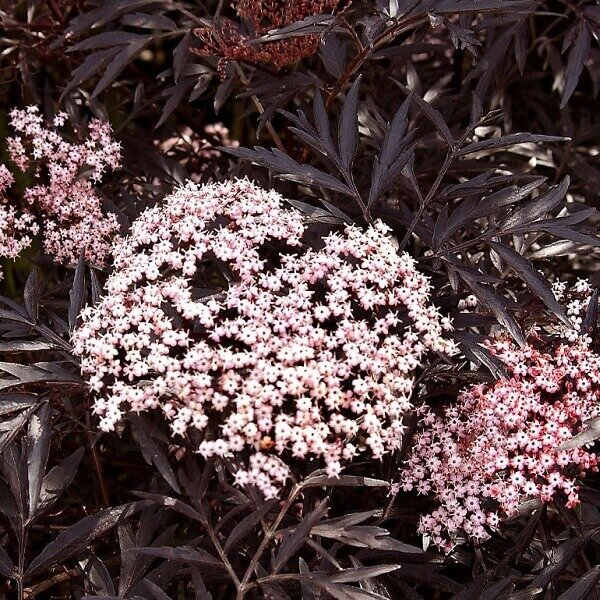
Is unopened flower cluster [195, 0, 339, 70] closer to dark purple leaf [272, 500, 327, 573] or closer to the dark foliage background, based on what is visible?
the dark foliage background

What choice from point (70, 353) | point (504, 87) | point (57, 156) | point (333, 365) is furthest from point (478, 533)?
point (504, 87)

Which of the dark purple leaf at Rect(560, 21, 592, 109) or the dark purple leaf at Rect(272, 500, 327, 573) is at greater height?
the dark purple leaf at Rect(560, 21, 592, 109)

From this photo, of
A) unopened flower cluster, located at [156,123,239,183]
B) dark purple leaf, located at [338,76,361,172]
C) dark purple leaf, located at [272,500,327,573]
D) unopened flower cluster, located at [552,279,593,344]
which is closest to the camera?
dark purple leaf, located at [272,500,327,573]

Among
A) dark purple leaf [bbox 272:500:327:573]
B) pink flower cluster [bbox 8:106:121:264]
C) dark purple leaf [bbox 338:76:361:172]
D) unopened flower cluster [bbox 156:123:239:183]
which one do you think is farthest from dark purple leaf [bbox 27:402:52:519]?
unopened flower cluster [bbox 156:123:239:183]

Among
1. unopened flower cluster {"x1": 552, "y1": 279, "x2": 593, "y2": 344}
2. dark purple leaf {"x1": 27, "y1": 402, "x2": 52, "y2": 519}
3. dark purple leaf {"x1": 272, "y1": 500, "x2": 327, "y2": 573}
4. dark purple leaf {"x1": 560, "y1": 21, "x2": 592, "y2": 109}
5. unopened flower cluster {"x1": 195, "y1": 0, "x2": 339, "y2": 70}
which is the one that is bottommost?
dark purple leaf {"x1": 272, "y1": 500, "x2": 327, "y2": 573}

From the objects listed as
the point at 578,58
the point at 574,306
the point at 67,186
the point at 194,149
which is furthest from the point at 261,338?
the point at 194,149

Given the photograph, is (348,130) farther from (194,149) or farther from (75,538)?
(194,149)

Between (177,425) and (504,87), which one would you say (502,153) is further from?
(177,425)

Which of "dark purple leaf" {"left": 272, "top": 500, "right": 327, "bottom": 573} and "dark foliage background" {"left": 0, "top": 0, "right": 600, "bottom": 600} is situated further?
"dark foliage background" {"left": 0, "top": 0, "right": 600, "bottom": 600}

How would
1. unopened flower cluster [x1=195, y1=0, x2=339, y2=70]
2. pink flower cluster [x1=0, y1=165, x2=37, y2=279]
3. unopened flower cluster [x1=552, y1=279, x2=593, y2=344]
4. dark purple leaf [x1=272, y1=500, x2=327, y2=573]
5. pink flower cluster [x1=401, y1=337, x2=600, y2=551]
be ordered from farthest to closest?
pink flower cluster [x1=0, y1=165, x2=37, y2=279], unopened flower cluster [x1=195, y1=0, x2=339, y2=70], unopened flower cluster [x1=552, y1=279, x2=593, y2=344], pink flower cluster [x1=401, y1=337, x2=600, y2=551], dark purple leaf [x1=272, y1=500, x2=327, y2=573]
